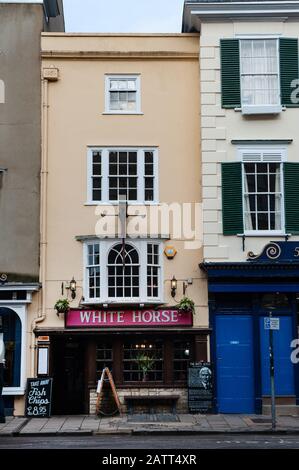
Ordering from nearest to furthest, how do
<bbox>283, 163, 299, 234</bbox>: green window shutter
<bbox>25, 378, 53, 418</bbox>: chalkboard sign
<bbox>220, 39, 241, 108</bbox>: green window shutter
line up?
1. <bbox>25, 378, 53, 418</bbox>: chalkboard sign
2. <bbox>283, 163, 299, 234</bbox>: green window shutter
3. <bbox>220, 39, 241, 108</bbox>: green window shutter

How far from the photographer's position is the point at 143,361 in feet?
57.7

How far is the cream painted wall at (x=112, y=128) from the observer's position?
18.1m

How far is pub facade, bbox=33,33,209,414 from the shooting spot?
17594 millimetres

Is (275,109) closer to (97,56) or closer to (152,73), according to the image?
(152,73)

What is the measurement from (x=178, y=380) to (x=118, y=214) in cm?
530

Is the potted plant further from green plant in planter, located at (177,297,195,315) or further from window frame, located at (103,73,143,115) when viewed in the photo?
window frame, located at (103,73,143,115)

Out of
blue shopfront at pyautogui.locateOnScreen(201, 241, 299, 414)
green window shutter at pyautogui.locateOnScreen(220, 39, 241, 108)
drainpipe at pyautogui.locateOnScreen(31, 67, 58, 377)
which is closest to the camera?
blue shopfront at pyautogui.locateOnScreen(201, 241, 299, 414)

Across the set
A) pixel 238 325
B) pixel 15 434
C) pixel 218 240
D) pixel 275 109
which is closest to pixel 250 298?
pixel 238 325

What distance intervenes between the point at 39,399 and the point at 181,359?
432 centimetres

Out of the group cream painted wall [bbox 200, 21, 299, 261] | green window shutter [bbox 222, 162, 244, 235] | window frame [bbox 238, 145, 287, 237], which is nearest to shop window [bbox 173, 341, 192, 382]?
cream painted wall [bbox 200, 21, 299, 261]

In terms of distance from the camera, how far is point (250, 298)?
1773 cm

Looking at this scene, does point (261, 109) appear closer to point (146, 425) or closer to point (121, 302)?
point (121, 302)

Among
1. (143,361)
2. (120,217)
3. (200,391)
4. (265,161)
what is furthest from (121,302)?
(265,161)

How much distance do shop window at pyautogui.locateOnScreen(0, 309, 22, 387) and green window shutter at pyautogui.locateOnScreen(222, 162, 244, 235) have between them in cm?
683
